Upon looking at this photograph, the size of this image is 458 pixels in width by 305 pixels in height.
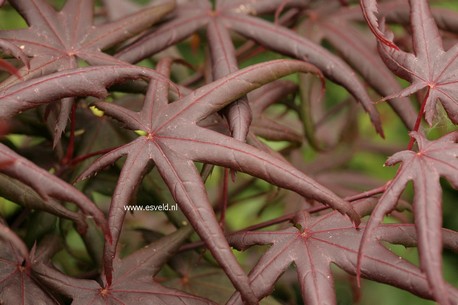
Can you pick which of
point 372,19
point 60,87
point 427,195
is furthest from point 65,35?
point 427,195

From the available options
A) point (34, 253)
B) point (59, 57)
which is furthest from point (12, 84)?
point (34, 253)

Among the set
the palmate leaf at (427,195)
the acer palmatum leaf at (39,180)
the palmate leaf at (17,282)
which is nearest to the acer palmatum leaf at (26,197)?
the palmate leaf at (17,282)

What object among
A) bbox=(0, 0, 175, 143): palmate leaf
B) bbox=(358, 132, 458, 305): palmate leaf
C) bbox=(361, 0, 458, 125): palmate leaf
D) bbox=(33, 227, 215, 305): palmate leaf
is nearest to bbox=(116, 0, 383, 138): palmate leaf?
bbox=(0, 0, 175, 143): palmate leaf

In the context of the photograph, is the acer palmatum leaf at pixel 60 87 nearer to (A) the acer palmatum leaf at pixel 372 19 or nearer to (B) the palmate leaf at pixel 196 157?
(B) the palmate leaf at pixel 196 157

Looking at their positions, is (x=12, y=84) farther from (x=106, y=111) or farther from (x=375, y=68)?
(x=375, y=68)

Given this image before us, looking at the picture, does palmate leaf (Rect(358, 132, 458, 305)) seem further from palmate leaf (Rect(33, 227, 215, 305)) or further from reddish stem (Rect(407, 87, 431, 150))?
palmate leaf (Rect(33, 227, 215, 305))
